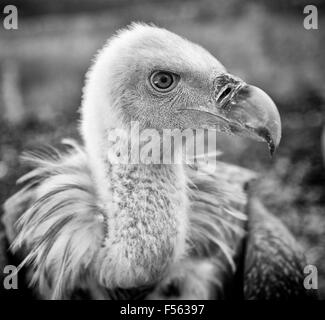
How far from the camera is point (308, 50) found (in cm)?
589

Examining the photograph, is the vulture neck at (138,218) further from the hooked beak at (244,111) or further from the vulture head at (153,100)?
the hooked beak at (244,111)

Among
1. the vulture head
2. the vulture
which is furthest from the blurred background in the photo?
the vulture head

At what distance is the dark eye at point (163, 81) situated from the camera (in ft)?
6.24

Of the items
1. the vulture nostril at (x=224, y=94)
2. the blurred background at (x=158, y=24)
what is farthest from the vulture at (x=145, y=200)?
the blurred background at (x=158, y=24)

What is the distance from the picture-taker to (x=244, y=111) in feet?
5.96

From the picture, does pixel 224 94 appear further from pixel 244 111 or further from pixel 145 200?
pixel 145 200

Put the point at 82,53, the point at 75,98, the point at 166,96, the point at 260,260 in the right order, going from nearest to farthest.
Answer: the point at 166,96 → the point at 260,260 → the point at 75,98 → the point at 82,53

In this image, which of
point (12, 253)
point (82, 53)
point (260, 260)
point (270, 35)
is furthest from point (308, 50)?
point (12, 253)

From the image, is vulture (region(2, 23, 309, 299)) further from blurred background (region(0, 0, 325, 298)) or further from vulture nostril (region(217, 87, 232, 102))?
blurred background (region(0, 0, 325, 298))

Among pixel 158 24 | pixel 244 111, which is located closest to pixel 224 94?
pixel 244 111

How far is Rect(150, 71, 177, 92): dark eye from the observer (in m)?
1.90

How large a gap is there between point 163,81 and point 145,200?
467mm

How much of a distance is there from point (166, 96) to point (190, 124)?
0.15m

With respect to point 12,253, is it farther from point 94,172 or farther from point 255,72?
point 255,72
